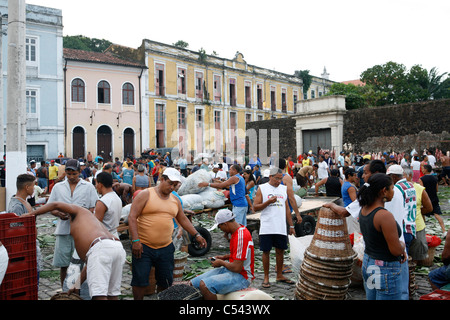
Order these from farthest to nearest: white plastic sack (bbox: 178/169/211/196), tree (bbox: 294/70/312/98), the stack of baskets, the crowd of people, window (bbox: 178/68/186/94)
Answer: tree (bbox: 294/70/312/98) → window (bbox: 178/68/186/94) → white plastic sack (bbox: 178/169/211/196) → the stack of baskets → the crowd of people

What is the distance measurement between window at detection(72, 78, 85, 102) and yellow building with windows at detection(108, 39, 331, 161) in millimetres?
5606

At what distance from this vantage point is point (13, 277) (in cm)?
372

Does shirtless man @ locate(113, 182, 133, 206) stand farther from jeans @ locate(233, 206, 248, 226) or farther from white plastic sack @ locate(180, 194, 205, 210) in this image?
jeans @ locate(233, 206, 248, 226)

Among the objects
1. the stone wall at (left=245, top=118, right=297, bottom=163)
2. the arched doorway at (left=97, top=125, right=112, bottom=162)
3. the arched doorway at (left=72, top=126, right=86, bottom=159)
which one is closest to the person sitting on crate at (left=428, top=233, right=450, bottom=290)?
the stone wall at (left=245, top=118, right=297, bottom=163)

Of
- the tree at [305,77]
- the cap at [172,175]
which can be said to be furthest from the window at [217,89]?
the cap at [172,175]

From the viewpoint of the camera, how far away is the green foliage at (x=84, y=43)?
40.9 m

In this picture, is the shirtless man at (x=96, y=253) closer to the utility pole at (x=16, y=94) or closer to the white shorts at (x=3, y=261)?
the white shorts at (x=3, y=261)

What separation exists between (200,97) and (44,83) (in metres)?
15.3

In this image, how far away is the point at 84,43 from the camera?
1757 inches

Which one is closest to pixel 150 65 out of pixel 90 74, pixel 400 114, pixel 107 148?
pixel 90 74

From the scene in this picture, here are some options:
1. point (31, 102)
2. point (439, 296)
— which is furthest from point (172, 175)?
point (31, 102)

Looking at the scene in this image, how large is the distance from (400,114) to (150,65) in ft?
Answer: 71.4

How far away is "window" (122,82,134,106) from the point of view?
3216 centimetres
